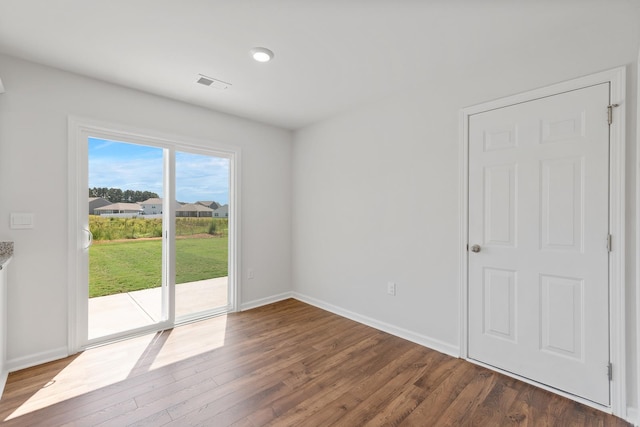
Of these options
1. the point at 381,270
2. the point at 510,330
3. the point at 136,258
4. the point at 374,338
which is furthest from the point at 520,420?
the point at 136,258

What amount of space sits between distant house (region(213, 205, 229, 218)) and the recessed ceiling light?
193 cm

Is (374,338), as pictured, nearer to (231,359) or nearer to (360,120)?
(231,359)

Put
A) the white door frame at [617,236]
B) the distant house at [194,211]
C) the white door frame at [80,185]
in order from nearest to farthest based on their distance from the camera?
the white door frame at [617,236], the white door frame at [80,185], the distant house at [194,211]

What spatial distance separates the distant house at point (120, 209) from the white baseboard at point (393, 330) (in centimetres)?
244

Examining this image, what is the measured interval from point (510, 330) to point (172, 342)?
305 centimetres

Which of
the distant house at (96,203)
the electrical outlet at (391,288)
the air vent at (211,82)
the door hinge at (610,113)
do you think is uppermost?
the air vent at (211,82)

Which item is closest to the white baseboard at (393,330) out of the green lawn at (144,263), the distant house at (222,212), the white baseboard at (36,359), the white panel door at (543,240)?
the white panel door at (543,240)

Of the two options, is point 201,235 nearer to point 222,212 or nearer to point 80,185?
A: point 222,212

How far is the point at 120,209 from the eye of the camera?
2.82 meters

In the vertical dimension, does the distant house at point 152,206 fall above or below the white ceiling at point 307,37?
below

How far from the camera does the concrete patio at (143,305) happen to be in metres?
2.83

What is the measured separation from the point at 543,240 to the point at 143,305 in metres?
3.94

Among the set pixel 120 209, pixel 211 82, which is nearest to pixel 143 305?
pixel 120 209

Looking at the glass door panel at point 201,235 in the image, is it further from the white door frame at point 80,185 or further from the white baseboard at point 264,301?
the white baseboard at point 264,301
